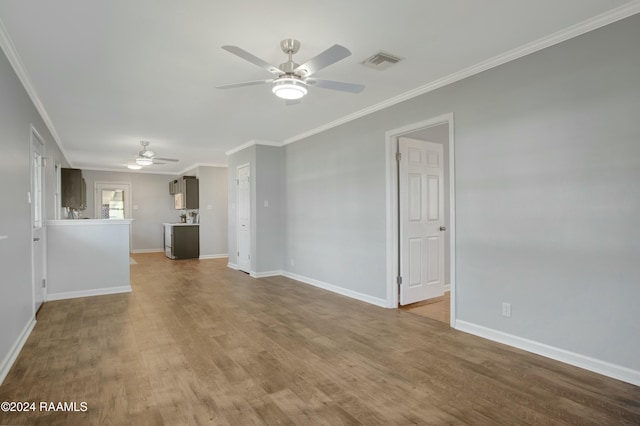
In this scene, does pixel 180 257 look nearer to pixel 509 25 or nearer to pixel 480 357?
pixel 480 357

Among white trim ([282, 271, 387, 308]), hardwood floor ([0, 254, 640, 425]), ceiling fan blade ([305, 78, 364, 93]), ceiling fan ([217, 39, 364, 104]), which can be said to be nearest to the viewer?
hardwood floor ([0, 254, 640, 425])

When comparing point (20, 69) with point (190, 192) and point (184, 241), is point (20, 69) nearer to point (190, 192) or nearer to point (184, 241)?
point (190, 192)

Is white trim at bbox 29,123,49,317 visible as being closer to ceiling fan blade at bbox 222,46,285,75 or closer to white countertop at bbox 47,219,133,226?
white countertop at bbox 47,219,133,226

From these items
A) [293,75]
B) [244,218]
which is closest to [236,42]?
[293,75]

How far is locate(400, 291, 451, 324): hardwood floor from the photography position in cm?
387

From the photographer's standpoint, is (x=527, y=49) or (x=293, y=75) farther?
(x=527, y=49)

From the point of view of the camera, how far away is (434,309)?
418 cm

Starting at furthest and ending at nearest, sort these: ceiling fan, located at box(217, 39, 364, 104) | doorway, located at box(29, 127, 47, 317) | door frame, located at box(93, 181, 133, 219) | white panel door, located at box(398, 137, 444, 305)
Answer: door frame, located at box(93, 181, 133, 219) → white panel door, located at box(398, 137, 444, 305) → doorway, located at box(29, 127, 47, 317) → ceiling fan, located at box(217, 39, 364, 104)

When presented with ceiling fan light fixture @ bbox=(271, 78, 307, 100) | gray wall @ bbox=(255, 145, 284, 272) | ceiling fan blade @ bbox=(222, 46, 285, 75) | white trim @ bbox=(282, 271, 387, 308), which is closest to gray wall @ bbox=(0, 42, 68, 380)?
ceiling fan blade @ bbox=(222, 46, 285, 75)

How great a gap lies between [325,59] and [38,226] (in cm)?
413

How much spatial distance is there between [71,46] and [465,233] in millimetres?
3796

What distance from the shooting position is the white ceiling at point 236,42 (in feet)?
7.43

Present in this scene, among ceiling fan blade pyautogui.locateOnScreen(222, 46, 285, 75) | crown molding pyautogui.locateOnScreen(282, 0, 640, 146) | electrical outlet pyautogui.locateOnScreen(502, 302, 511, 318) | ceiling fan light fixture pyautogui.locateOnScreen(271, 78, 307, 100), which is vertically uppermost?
crown molding pyautogui.locateOnScreen(282, 0, 640, 146)

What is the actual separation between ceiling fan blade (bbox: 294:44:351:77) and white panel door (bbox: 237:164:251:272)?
413 centimetres
